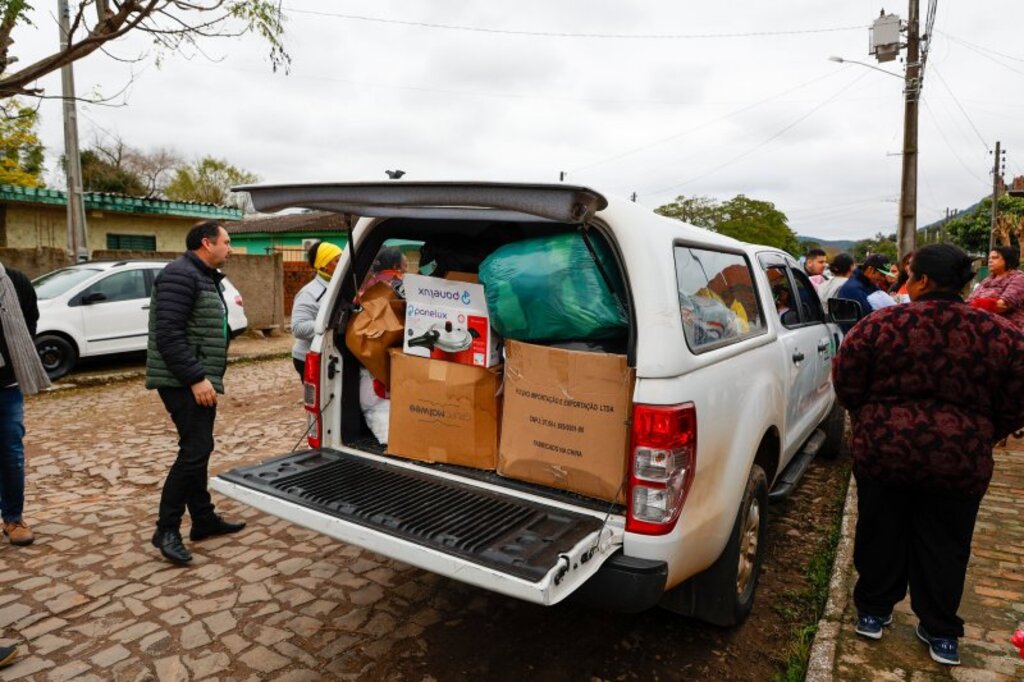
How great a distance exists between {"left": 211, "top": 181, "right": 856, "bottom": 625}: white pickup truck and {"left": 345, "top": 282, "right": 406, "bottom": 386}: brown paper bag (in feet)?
0.34

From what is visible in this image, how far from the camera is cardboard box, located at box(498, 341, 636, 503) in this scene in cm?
251

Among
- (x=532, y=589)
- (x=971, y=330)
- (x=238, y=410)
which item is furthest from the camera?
(x=238, y=410)

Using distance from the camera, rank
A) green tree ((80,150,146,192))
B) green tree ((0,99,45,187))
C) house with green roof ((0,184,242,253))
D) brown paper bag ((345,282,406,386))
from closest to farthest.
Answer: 1. brown paper bag ((345,282,406,386))
2. house with green roof ((0,184,242,253))
3. green tree ((0,99,45,187))
4. green tree ((80,150,146,192))

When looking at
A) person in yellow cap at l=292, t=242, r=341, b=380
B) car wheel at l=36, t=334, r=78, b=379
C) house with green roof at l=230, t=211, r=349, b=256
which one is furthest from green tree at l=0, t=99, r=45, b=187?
person in yellow cap at l=292, t=242, r=341, b=380

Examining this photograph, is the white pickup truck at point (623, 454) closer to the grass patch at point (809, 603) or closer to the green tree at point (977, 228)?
Result: the grass patch at point (809, 603)

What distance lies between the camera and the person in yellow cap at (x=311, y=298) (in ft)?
15.4

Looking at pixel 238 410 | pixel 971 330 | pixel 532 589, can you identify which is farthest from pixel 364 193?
pixel 238 410

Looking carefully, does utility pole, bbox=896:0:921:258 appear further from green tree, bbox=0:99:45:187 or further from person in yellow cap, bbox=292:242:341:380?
green tree, bbox=0:99:45:187

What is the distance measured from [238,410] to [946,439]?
23.3ft

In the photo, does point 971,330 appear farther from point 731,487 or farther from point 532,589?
point 532,589

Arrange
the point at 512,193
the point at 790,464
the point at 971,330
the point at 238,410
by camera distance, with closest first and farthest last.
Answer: the point at 512,193
the point at 971,330
the point at 790,464
the point at 238,410

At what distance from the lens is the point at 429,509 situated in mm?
2639

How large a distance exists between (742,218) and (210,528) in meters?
63.2

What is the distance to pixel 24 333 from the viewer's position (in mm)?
3832
